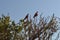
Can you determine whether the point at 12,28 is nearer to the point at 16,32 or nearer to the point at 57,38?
the point at 16,32

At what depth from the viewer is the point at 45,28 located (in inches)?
328

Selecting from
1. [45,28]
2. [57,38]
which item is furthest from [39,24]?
[57,38]

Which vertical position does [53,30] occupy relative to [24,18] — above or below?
below

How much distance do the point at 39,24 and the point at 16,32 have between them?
94cm

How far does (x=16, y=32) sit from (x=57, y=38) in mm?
1576

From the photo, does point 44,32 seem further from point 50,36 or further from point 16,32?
point 16,32

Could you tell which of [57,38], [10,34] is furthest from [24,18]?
[57,38]

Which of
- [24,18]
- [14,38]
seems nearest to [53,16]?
[24,18]

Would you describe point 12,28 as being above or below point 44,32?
above

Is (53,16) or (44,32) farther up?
(53,16)

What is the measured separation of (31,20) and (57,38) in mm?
1198

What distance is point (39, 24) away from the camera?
8336 millimetres

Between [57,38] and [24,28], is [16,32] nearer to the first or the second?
[24,28]

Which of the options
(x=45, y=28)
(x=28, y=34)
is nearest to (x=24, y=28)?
(x=28, y=34)
